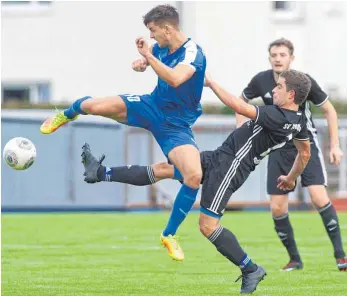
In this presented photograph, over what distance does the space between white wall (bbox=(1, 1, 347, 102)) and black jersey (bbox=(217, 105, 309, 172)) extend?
2146cm

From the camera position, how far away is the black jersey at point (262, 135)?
30.4 ft

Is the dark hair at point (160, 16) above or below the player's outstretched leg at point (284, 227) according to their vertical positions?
above

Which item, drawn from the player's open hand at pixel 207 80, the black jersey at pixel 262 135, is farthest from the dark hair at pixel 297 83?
the player's open hand at pixel 207 80

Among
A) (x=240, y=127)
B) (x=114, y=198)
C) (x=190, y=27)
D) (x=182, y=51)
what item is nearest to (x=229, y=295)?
(x=240, y=127)

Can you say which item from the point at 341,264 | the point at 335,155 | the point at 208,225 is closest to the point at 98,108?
the point at 208,225

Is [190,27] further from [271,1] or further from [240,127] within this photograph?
[240,127]

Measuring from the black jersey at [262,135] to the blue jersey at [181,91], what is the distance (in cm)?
60

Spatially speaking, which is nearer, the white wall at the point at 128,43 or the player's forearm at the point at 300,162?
the player's forearm at the point at 300,162

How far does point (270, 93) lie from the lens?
1118 cm

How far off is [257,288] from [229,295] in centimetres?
57

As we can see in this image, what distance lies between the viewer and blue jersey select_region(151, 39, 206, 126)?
31.8 feet

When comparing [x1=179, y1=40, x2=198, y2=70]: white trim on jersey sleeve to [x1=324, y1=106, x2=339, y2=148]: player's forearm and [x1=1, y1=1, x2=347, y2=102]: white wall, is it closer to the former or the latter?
[x1=324, y1=106, x2=339, y2=148]: player's forearm

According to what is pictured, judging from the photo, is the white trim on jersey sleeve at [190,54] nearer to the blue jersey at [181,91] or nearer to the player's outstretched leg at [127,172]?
the blue jersey at [181,91]

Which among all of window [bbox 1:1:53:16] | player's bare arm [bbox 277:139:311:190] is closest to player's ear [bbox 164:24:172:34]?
player's bare arm [bbox 277:139:311:190]
